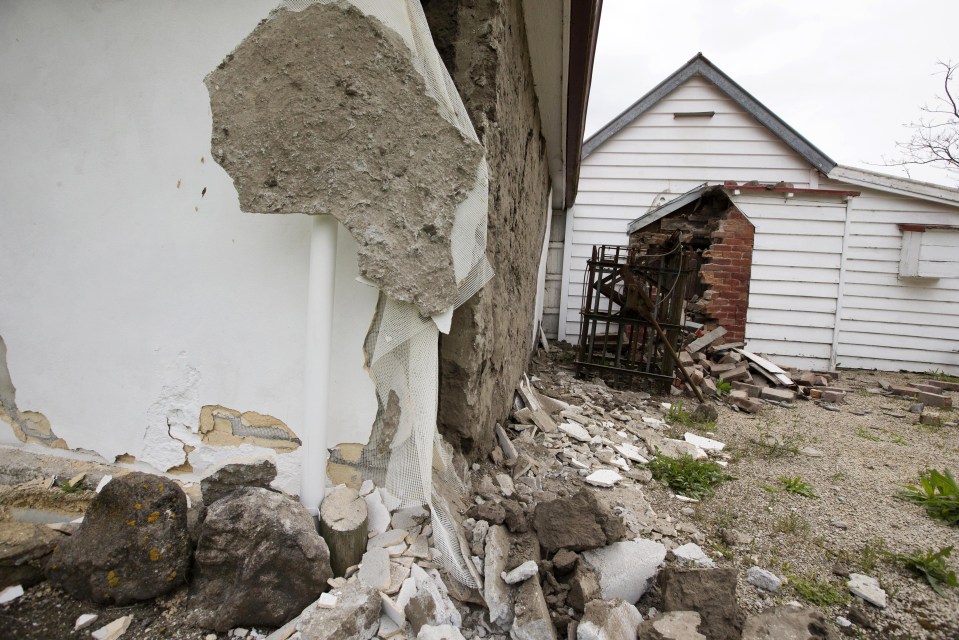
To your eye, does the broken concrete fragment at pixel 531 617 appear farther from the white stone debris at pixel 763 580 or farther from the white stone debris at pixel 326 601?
the white stone debris at pixel 763 580

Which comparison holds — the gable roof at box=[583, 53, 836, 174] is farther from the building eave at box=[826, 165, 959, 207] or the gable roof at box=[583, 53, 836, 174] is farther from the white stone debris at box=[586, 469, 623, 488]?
the white stone debris at box=[586, 469, 623, 488]

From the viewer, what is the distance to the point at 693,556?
2.16 meters

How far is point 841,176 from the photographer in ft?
24.7

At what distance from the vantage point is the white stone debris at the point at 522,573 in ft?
5.46

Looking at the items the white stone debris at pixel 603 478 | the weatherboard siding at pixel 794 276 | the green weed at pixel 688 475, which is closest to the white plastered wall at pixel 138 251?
the white stone debris at pixel 603 478

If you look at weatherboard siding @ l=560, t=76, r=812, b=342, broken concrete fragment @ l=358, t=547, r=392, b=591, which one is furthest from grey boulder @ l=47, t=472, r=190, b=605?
weatherboard siding @ l=560, t=76, r=812, b=342

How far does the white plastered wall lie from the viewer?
6.17ft

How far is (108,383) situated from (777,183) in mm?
9022

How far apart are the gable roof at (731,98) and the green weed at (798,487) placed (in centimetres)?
682

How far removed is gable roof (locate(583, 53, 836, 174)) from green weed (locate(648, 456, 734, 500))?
6.81m

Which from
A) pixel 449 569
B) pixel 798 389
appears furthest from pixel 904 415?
pixel 449 569

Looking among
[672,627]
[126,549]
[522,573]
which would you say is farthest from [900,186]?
[126,549]

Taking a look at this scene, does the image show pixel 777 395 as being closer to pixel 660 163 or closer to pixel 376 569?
pixel 660 163

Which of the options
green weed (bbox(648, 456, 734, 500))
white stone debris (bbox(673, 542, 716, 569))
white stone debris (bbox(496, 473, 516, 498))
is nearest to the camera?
white stone debris (bbox(673, 542, 716, 569))
